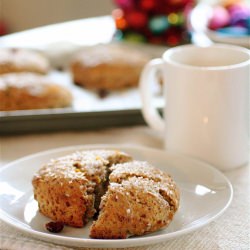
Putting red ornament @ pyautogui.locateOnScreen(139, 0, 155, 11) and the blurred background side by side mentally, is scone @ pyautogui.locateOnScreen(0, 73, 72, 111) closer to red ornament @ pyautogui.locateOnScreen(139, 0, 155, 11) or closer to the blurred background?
red ornament @ pyautogui.locateOnScreen(139, 0, 155, 11)

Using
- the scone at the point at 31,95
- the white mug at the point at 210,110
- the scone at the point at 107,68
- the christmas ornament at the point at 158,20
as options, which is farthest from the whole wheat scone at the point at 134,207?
the christmas ornament at the point at 158,20

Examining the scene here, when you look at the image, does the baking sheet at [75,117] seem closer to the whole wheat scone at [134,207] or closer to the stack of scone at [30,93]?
the stack of scone at [30,93]

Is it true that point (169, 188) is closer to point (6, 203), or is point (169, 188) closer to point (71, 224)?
point (71, 224)

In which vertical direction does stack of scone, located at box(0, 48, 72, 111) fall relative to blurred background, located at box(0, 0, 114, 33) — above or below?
above

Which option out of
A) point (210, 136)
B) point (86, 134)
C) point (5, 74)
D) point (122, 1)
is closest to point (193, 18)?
point (122, 1)

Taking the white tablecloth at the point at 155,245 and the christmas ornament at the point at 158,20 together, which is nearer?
the white tablecloth at the point at 155,245

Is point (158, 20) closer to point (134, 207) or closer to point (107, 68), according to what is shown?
point (107, 68)

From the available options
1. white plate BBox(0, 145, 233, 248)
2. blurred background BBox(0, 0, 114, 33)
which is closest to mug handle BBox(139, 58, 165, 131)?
white plate BBox(0, 145, 233, 248)
